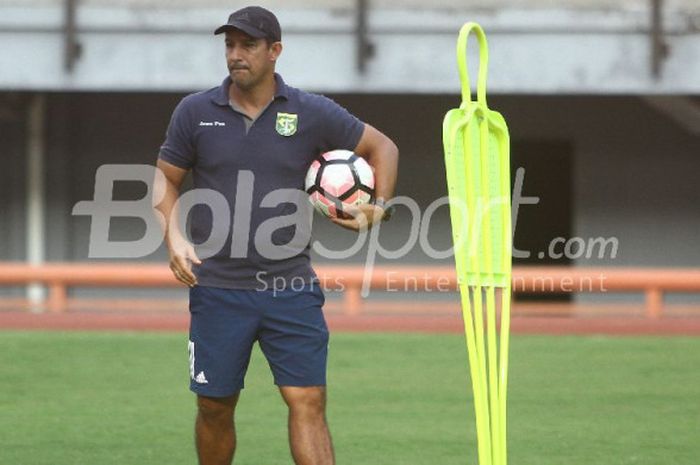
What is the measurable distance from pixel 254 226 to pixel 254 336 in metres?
0.47

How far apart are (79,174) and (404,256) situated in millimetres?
4424

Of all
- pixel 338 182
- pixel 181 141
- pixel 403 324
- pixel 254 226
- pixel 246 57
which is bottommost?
pixel 403 324

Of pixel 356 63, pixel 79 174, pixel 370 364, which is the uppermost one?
pixel 356 63

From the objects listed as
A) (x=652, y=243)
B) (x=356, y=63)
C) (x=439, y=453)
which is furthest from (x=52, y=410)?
(x=652, y=243)

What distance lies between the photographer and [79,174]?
21391 mm

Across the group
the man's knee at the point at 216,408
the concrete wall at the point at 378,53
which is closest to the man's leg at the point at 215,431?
the man's knee at the point at 216,408

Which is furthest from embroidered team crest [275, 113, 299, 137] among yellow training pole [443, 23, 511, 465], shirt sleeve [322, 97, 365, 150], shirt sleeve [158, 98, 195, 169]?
yellow training pole [443, 23, 511, 465]

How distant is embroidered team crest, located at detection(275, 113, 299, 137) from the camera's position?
6.72 metres

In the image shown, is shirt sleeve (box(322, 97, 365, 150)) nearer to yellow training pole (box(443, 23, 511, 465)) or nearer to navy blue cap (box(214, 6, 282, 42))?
navy blue cap (box(214, 6, 282, 42))

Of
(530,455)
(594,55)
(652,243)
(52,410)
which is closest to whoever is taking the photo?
(530,455)

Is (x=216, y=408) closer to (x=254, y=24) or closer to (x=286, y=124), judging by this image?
(x=286, y=124)

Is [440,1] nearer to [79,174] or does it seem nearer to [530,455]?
[79,174]

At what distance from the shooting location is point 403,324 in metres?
17.8

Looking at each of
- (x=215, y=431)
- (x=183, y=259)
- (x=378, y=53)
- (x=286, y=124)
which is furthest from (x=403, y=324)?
(x=183, y=259)
